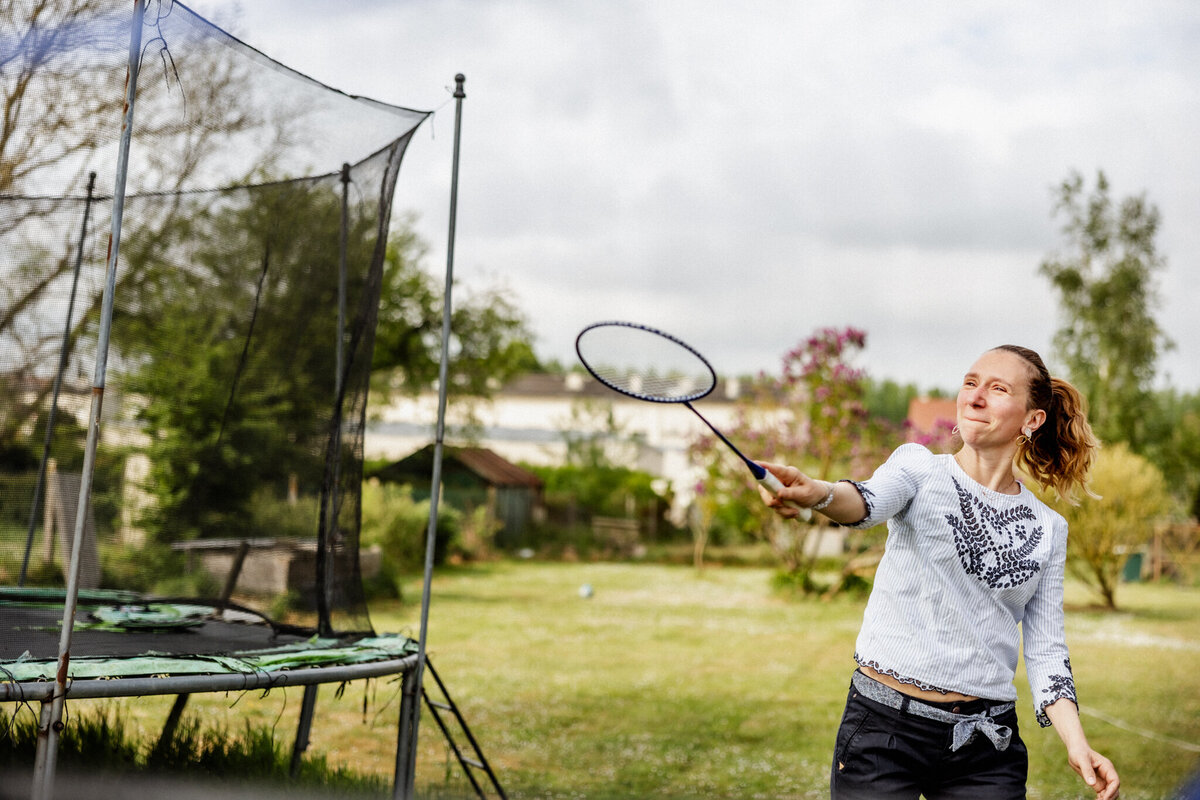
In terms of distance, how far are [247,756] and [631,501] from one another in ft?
54.5

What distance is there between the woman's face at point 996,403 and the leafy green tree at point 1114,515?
36.1 feet

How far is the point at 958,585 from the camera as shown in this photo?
1959 mm

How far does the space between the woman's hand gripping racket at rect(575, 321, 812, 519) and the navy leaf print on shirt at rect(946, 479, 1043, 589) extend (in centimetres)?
67

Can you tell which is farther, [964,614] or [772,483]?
[964,614]

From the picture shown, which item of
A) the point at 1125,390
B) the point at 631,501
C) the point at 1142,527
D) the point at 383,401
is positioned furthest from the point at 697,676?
the point at 1125,390

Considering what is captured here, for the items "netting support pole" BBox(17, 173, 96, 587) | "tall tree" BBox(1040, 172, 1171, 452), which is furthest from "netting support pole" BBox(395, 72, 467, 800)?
"tall tree" BBox(1040, 172, 1171, 452)

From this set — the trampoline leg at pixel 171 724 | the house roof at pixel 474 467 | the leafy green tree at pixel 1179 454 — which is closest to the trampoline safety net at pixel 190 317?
the trampoline leg at pixel 171 724

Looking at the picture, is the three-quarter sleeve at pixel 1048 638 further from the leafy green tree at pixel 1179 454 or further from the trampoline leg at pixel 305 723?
the leafy green tree at pixel 1179 454

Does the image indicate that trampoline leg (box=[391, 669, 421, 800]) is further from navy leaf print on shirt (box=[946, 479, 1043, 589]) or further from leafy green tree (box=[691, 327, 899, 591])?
leafy green tree (box=[691, 327, 899, 591])

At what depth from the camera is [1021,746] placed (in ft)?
6.44

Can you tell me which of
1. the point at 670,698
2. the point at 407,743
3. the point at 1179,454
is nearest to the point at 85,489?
the point at 407,743

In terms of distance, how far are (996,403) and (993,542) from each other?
→ 26 centimetres

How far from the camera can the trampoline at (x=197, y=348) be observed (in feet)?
11.9

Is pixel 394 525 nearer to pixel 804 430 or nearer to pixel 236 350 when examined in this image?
pixel 804 430
